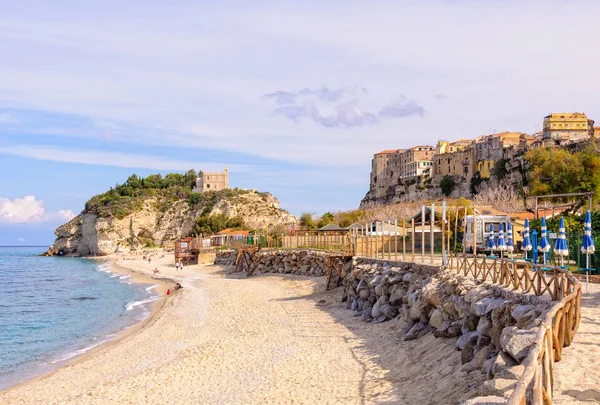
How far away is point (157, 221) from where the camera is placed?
421 ft

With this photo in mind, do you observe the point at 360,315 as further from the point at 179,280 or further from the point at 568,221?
the point at 179,280

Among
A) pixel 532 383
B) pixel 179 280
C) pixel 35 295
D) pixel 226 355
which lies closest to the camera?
pixel 532 383

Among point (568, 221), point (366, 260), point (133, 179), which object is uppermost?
point (133, 179)

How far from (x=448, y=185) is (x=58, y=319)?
315ft

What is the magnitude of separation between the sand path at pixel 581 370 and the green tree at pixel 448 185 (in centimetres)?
10781

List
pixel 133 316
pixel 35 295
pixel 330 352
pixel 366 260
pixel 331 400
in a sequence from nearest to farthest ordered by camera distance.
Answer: pixel 331 400 < pixel 330 352 < pixel 366 260 < pixel 133 316 < pixel 35 295

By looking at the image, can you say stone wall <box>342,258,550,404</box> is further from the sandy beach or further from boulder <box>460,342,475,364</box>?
the sandy beach

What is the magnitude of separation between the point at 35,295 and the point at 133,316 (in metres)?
18.8

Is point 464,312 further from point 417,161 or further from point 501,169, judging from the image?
point 417,161

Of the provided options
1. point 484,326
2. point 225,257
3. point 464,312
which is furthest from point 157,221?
point 484,326

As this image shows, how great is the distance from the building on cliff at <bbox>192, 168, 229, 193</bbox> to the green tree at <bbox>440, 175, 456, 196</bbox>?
179 feet

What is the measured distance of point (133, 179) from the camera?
5743 inches

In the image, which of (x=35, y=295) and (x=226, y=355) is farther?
(x=35, y=295)

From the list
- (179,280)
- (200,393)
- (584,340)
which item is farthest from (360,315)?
(179,280)
